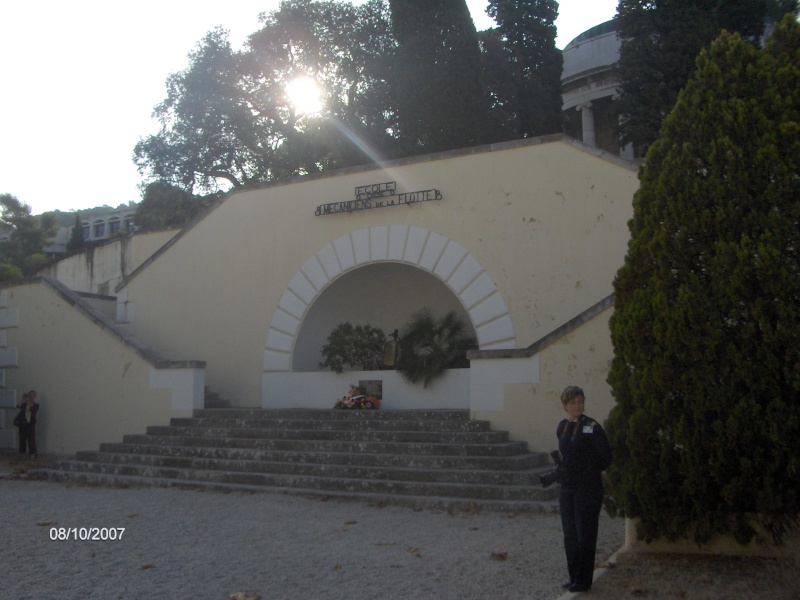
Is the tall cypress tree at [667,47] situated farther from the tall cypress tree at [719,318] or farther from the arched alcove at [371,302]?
the tall cypress tree at [719,318]

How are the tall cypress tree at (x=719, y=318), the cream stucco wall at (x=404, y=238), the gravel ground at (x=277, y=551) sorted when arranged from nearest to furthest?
the tall cypress tree at (x=719, y=318), the gravel ground at (x=277, y=551), the cream stucco wall at (x=404, y=238)

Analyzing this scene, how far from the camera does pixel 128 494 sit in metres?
10.5

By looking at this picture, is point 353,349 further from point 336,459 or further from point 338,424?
point 336,459

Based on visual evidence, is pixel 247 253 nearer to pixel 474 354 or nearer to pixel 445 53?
pixel 474 354

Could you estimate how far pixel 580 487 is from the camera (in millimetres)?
5602

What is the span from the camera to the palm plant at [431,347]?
13.6m

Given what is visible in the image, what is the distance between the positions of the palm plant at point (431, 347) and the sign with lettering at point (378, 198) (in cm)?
205

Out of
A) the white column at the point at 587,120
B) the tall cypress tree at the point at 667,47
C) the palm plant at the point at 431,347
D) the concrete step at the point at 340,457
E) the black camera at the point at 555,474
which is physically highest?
the white column at the point at 587,120

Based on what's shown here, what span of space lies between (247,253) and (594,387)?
7.97 m

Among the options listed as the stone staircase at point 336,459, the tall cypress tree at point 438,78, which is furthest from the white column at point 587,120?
the stone staircase at point 336,459

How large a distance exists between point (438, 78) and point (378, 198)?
750 cm

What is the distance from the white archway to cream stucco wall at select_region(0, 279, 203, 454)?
6.99 ft

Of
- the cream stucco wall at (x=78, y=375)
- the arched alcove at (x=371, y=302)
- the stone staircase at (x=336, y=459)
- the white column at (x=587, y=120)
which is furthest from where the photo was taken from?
the white column at (x=587, y=120)
